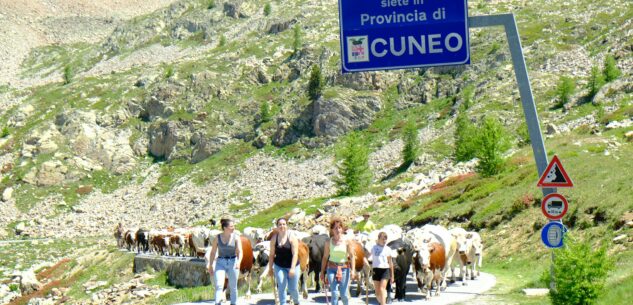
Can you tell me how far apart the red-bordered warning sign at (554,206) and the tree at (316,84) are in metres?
102

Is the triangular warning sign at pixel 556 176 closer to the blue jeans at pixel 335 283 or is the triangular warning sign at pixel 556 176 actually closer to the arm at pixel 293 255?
the blue jeans at pixel 335 283

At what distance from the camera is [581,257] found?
13258mm

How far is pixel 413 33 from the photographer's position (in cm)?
1522

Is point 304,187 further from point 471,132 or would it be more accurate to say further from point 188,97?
point 188,97

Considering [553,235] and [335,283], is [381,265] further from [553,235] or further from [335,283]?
[553,235]

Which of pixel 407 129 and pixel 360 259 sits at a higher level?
pixel 407 129

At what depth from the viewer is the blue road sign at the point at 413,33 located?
15188 mm

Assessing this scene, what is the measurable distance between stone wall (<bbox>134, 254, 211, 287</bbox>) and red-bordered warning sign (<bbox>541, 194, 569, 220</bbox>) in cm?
2020

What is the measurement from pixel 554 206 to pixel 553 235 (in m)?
0.68

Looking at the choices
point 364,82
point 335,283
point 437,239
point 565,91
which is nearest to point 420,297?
point 437,239

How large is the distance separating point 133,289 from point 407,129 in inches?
2224

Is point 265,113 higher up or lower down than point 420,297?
higher up

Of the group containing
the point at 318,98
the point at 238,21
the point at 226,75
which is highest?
the point at 238,21

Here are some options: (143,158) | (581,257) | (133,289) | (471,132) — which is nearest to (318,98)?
(143,158)
